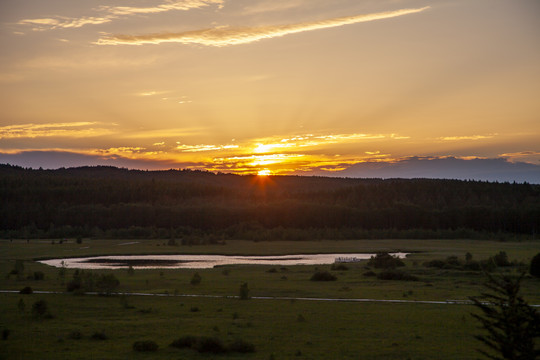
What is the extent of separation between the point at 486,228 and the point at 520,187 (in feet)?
184

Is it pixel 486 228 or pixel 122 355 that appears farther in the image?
pixel 486 228

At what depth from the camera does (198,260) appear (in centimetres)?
7188

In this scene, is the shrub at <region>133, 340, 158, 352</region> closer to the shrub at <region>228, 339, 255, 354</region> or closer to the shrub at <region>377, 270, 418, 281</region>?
the shrub at <region>228, 339, 255, 354</region>

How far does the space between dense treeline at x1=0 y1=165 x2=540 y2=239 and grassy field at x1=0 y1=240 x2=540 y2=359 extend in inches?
2840

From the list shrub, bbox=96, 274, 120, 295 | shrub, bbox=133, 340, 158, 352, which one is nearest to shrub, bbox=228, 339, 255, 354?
shrub, bbox=133, 340, 158, 352

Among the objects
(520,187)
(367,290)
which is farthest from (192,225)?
(367,290)

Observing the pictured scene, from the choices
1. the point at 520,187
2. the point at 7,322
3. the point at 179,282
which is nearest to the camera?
the point at 7,322

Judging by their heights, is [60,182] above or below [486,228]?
above

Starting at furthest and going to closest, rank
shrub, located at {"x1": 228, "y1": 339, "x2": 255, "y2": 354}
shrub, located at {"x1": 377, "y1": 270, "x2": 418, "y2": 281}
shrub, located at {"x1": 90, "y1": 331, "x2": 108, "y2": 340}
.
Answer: shrub, located at {"x1": 377, "y1": 270, "x2": 418, "y2": 281}, shrub, located at {"x1": 90, "y1": 331, "x2": 108, "y2": 340}, shrub, located at {"x1": 228, "y1": 339, "x2": 255, "y2": 354}

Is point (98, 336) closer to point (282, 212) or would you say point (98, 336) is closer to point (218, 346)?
point (218, 346)

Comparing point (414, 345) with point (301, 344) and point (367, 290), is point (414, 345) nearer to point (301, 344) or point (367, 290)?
point (301, 344)

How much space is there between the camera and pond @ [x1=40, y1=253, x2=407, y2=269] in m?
65.2

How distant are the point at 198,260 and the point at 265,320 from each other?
4539 centimetres

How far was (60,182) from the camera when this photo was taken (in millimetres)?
197250
